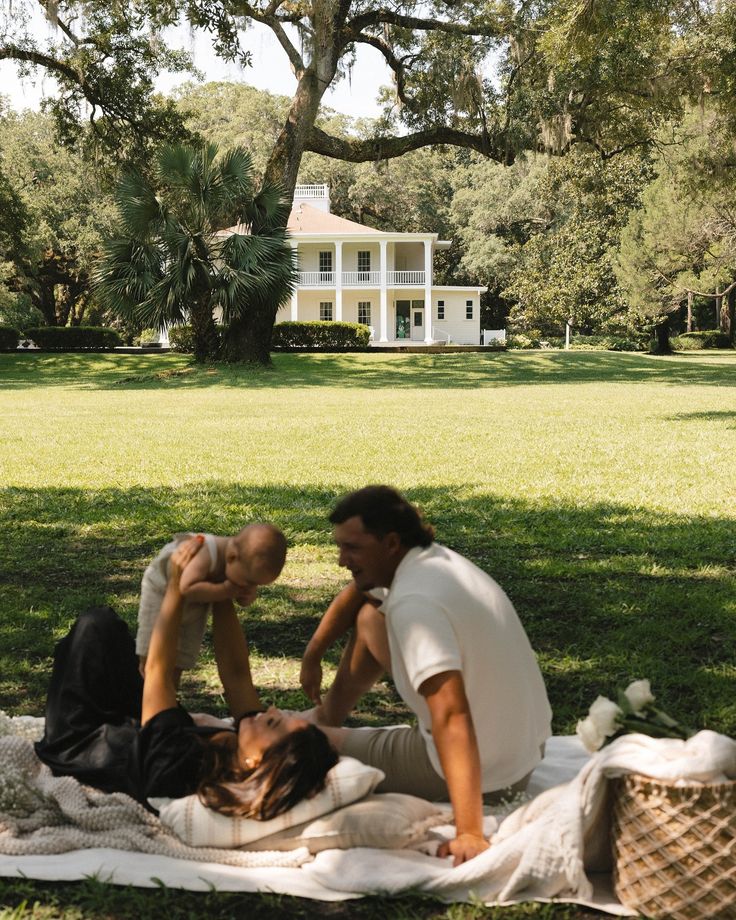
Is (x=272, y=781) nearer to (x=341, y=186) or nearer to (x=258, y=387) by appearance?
(x=258, y=387)

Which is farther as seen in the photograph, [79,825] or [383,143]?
[383,143]

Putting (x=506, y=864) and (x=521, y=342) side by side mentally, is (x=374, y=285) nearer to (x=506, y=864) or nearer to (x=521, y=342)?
(x=521, y=342)

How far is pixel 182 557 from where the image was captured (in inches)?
130

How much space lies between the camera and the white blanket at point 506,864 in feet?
8.98

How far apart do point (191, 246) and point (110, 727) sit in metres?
21.6

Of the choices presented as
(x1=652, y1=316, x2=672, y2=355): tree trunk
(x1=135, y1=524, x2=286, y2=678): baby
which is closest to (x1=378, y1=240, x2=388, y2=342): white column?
(x1=652, y1=316, x2=672, y2=355): tree trunk

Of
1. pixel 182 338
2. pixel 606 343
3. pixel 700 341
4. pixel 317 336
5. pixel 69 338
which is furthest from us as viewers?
pixel 700 341

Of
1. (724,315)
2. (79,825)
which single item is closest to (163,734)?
(79,825)

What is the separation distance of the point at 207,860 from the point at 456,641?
987mm

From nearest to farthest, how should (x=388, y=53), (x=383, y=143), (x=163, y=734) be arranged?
(x=163, y=734)
(x=388, y=53)
(x=383, y=143)

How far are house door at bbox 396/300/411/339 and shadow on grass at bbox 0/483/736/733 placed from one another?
1537 inches

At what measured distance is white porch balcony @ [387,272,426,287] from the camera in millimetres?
45688

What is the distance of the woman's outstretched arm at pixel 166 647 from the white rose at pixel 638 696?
1352mm

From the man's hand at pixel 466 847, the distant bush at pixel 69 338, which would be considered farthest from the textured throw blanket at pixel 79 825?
the distant bush at pixel 69 338
